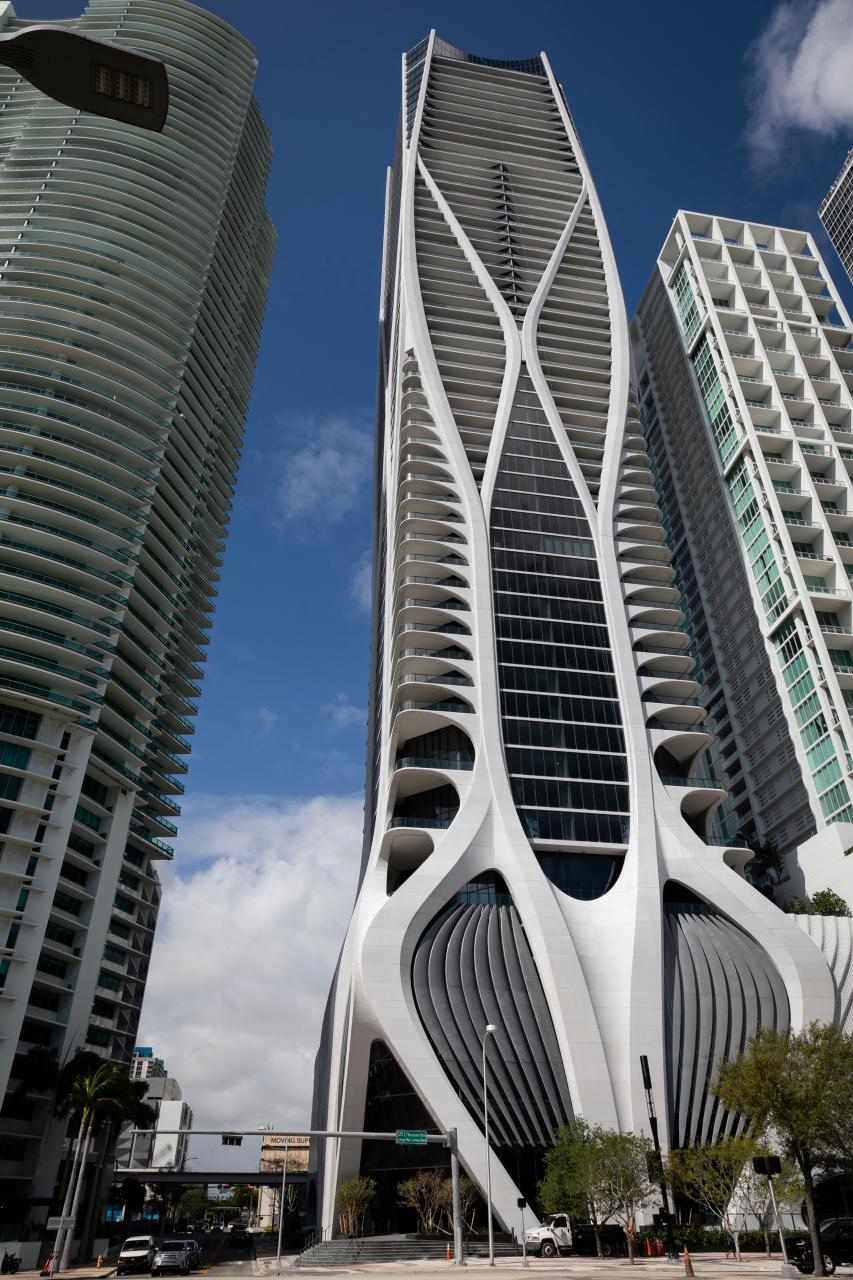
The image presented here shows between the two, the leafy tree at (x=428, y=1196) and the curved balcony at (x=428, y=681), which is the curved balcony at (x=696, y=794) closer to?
the curved balcony at (x=428, y=681)

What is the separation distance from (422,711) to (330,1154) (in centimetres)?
3187

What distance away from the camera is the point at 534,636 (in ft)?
261

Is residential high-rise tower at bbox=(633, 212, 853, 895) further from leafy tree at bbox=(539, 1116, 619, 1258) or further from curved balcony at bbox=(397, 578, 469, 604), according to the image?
leafy tree at bbox=(539, 1116, 619, 1258)

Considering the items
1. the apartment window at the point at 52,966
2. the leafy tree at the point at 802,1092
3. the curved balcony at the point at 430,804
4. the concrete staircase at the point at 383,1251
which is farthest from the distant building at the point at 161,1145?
the leafy tree at the point at 802,1092

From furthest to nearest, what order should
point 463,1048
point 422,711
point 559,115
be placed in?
point 559,115 → point 422,711 → point 463,1048

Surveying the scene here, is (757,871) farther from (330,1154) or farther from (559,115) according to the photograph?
(559,115)

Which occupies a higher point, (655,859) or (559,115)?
(559,115)

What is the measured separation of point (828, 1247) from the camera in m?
33.2

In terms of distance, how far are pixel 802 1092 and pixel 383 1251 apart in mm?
25392

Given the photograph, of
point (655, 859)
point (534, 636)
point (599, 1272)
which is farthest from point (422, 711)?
point (599, 1272)

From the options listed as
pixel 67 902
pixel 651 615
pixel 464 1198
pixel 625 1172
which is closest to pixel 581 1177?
pixel 625 1172

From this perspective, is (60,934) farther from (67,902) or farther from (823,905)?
(823,905)

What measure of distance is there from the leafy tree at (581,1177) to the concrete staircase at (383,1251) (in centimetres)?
366

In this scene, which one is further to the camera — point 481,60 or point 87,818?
point 481,60
